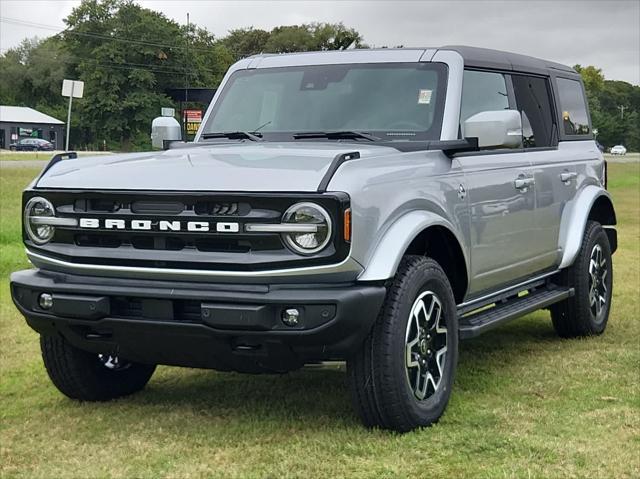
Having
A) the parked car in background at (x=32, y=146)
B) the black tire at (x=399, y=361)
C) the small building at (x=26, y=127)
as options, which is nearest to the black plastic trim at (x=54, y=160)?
the black tire at (x=399, y=361)

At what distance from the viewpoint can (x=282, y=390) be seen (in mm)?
5289

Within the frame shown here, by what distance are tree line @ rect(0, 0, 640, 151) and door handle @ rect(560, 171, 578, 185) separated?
64.8 metres

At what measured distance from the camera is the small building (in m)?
80.6

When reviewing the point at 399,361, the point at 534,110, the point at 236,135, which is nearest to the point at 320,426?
the point at 399,361

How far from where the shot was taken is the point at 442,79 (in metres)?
5.41

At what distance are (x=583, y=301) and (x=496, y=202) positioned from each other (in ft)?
5.49

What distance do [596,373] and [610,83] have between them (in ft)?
477

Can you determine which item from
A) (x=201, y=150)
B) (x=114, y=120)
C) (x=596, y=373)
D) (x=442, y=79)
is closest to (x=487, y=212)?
(x=442, y=79)

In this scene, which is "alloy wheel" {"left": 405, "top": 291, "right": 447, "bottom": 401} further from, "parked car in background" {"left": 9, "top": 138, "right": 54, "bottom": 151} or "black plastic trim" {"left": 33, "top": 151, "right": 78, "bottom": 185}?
"parked car in background" {"left": 9, "top": 138, "right": 54, "bottom": 151}

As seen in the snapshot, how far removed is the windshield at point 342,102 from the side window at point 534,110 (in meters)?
1.02

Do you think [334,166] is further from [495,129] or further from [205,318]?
[495,129]

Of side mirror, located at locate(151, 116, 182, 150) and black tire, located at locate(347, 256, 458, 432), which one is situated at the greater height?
side mirror, located at locate(151, 116, 182, 150)

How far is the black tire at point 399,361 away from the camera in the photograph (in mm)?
4148

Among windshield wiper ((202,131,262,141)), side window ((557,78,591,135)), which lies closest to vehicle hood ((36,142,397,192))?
windshield wiper ((202,131,262,141))
